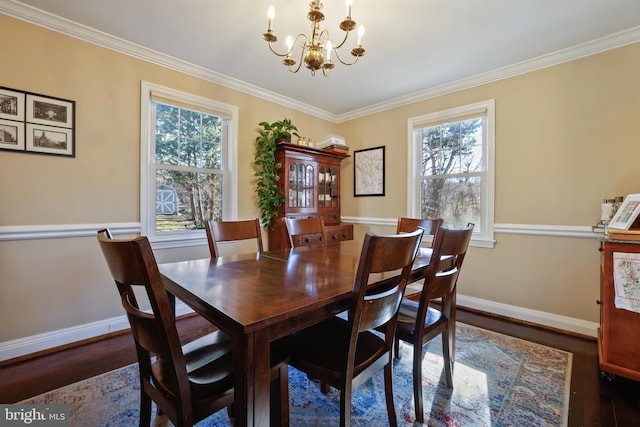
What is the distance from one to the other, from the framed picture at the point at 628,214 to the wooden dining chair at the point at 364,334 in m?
1.59

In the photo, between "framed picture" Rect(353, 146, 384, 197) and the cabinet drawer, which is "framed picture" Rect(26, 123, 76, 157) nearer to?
the cabinet drawer

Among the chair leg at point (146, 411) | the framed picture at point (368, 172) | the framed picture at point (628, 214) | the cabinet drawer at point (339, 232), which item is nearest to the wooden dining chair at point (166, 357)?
the chair leg at point (146, 411)

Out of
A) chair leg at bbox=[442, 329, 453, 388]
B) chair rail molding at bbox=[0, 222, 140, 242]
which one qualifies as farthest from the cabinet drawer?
chair rail molding at bbox=[0, 222, 140, 242]

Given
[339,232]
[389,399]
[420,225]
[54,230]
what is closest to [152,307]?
[389,399]

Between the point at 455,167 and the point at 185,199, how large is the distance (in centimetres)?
295

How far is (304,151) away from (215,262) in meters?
2.13

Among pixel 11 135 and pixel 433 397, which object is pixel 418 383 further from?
pixel 11 135

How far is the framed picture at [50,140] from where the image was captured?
2.00 meters

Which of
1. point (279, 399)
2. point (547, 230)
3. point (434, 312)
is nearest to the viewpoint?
point (279, 399)

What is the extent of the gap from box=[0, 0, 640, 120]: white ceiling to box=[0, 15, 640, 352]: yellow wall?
0.16 m

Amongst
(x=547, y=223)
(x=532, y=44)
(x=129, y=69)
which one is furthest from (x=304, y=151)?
(x=547, y=223)

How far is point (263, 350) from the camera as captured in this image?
81 centimetres

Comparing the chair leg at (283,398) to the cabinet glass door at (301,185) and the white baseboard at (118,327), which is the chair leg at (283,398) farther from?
the cabinet glass door at (301,185)

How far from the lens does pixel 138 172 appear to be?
2473mm
